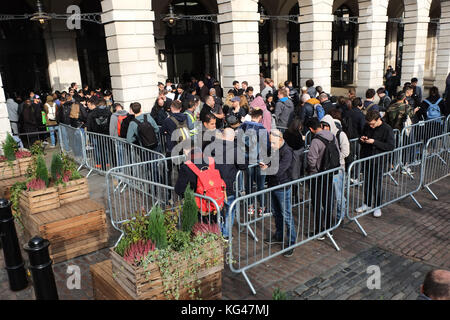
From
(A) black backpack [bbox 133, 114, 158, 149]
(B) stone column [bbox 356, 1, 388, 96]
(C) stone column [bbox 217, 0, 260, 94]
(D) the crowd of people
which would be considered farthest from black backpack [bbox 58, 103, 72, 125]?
(B) stone column [bbox 356, 1, 388, 96]

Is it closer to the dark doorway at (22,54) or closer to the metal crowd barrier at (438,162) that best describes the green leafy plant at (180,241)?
the metal crowd barrier at (438,162)

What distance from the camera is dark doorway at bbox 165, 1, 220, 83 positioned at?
22.1 metres

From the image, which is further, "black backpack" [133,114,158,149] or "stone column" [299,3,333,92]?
"stone column" [299,3,333,92]

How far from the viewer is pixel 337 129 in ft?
24.5

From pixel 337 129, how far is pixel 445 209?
2713 mm

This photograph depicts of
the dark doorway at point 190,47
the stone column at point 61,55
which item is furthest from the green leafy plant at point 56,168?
the dark doorway at point 190,47

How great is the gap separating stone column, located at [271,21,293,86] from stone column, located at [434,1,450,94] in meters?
9.37

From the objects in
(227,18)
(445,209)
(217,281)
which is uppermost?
(227,18)

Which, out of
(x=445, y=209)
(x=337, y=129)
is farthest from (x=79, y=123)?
(x=445, y=209)

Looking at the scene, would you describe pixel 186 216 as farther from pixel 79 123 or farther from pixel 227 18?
pixel 227 18

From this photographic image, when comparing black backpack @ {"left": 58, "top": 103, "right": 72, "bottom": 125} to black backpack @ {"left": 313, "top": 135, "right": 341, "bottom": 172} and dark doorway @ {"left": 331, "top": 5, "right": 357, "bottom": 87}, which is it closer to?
black backpack @ {"left": 313, "top": 135, "right": 341, "bottom": 172}

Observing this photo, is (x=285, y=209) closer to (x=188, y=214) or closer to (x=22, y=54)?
(x=188, y=214)

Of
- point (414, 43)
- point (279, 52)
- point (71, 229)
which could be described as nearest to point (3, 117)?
point (71, 229)

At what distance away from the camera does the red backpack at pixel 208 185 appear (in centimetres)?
547
